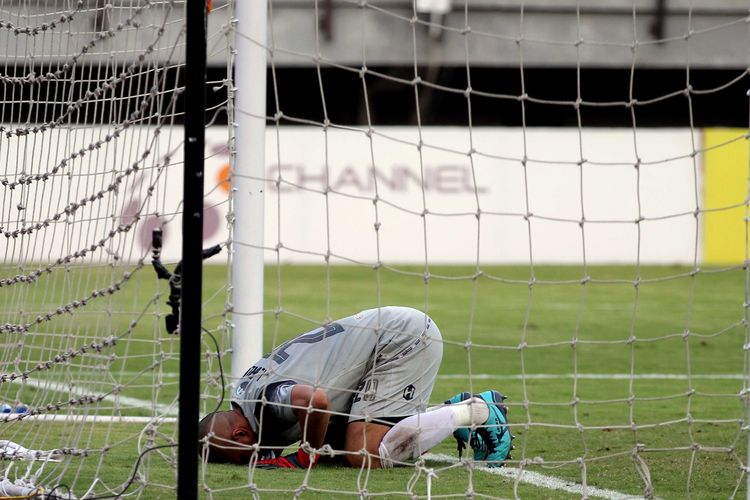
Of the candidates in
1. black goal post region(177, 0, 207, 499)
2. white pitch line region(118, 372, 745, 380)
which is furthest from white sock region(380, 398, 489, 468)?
white pitch line region(118, 372, 745, 380)

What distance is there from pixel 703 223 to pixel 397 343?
42.3 ft

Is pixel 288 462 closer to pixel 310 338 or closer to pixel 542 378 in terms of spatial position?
pixel 310 338

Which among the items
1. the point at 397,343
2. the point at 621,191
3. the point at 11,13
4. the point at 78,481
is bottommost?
the point at 78,481

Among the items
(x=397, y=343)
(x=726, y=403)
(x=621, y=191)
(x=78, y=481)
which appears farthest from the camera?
(x=621, y=191)

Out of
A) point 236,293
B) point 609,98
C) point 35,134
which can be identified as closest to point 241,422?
point 236,293

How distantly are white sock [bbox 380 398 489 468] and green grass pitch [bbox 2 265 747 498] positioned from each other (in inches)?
3.2

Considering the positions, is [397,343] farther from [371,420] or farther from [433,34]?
[433,34]

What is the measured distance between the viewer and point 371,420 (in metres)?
4.35

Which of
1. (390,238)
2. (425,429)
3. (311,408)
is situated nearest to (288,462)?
(311,408)

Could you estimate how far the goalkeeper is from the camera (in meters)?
4.08

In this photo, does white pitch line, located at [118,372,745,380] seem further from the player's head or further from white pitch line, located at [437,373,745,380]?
the player's head

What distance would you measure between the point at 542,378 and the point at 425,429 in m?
2.88

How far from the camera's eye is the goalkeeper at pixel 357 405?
4082 millimetres

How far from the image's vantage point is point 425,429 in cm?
420
